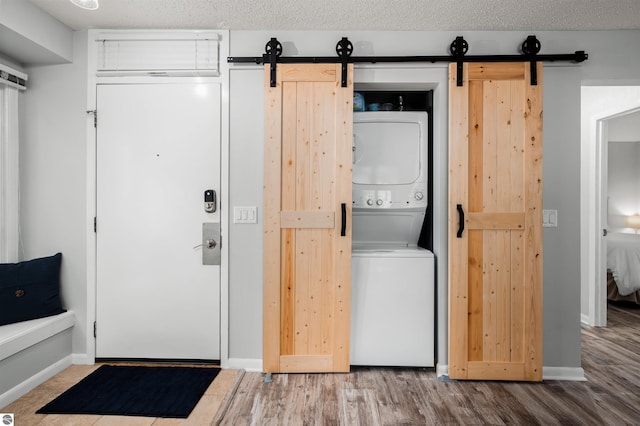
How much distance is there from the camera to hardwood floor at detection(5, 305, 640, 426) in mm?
2027

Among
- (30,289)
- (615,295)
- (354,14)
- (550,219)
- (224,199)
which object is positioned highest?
(354,14)

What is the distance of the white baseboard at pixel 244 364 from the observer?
8.56ft

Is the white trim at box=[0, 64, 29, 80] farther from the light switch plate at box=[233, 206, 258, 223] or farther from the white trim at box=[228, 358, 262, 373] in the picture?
the white trim at box=[228, 358, 262, 373]

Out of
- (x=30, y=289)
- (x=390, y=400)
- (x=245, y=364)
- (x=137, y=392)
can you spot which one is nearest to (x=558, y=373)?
(x=390, y=400)

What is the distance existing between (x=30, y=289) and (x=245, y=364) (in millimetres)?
1518

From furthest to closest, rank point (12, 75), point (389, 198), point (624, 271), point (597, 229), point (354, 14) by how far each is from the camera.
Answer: point (624, 271)
point (597, 229)
point (389, 198)
point (12, 75)
point (354, 14)

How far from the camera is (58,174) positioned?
266 cm

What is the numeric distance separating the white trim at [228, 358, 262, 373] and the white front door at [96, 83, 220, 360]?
13 centimetres

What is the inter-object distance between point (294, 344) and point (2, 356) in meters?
1.70

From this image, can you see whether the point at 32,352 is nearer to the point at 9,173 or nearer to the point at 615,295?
the point at 9,173

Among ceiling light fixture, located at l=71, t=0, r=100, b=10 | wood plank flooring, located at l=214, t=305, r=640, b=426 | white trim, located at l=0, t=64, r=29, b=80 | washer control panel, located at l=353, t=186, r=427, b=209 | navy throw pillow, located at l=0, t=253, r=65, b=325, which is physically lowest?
wood plank flooring, located at l=214, t=305, r=640, b=426

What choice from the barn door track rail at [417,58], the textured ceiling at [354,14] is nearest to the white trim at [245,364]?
the barn door track rail at [417,58]

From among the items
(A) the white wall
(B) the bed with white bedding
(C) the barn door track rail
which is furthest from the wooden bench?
(B) the bed with white bedding

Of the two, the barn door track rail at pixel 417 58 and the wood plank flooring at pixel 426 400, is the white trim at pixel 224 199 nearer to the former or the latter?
the barn door track rail at pixel 417 58
